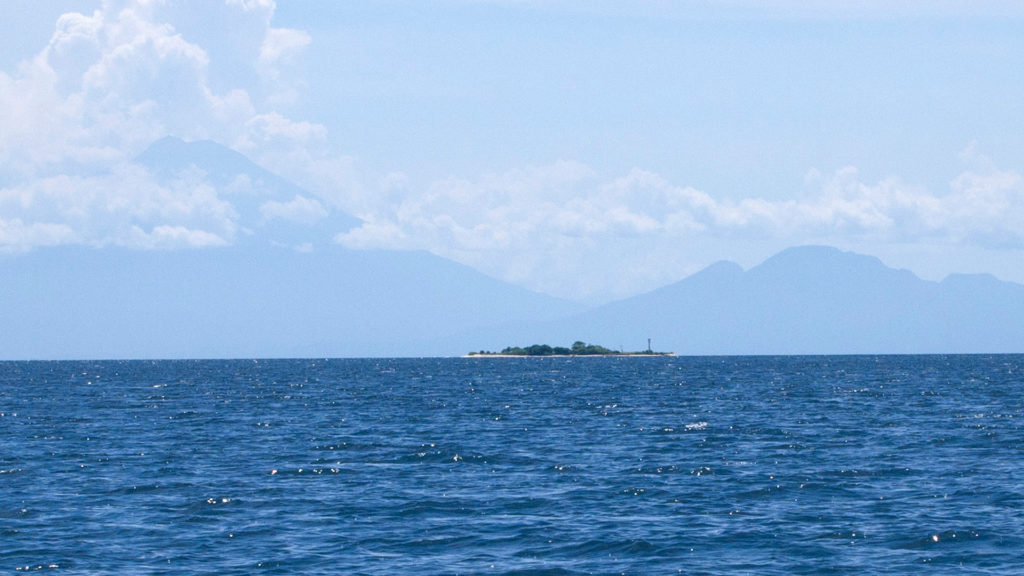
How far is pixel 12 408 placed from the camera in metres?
98.5

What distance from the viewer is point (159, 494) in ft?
142

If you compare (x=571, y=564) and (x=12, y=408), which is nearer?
(x=571, y=564)

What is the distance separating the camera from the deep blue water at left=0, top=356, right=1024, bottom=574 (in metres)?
32.7

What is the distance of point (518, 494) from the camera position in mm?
43219

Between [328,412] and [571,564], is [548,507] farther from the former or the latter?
[328,412]

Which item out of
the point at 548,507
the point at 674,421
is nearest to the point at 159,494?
the point at 548,507

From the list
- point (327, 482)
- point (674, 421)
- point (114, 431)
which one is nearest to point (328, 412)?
point (114, 431)

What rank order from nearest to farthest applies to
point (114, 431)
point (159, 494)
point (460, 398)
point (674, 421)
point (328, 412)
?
point (159, 494) < point (114, 431) < point (674, 421) < point (328, 412) < point (460, 398)

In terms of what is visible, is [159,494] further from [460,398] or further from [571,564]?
[460,398]

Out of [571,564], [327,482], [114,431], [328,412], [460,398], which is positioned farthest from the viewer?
[460,398]

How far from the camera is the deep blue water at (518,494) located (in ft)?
107

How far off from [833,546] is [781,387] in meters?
102

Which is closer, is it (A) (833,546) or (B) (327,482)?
(A) (833,546)

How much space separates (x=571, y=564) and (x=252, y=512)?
41.3 feet
